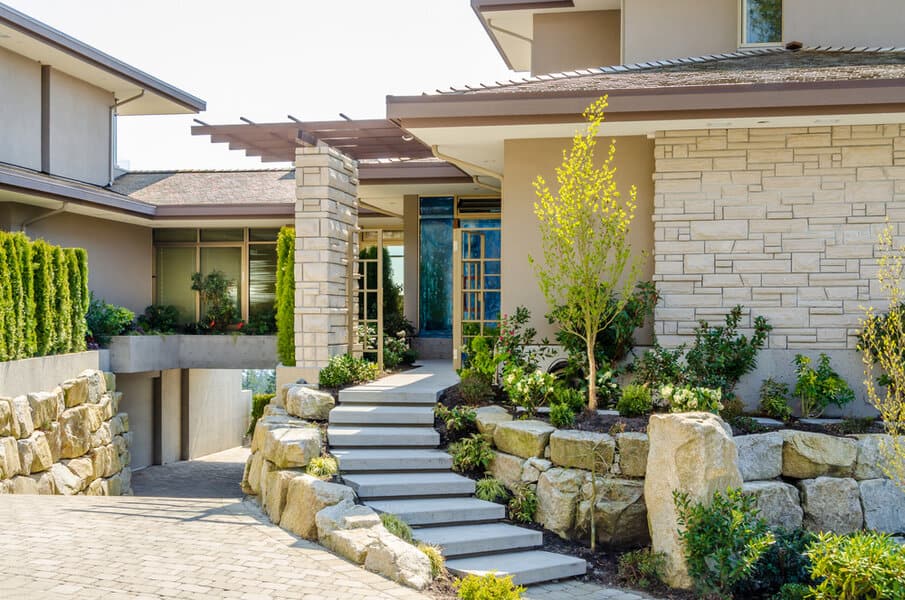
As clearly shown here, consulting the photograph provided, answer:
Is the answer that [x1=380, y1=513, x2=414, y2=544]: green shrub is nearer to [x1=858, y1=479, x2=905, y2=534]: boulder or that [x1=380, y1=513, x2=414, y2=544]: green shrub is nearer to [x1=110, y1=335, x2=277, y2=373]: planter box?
[x1=858, y1=479, x2=905, y2=534]: boulder

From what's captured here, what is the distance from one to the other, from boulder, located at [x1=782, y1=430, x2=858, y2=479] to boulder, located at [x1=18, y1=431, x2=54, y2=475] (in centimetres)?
904

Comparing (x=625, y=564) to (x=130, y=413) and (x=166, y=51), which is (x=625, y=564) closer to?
(x=130, y=413)

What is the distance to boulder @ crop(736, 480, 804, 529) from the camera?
8.21 metres

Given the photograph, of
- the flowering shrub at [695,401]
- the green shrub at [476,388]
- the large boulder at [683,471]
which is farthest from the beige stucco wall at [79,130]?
the large boulder at [683,471]

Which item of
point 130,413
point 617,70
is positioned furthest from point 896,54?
point 130,413

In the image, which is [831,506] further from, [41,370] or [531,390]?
[41,370]

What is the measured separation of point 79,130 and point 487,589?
15.4 metres

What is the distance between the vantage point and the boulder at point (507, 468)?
8.79 meters

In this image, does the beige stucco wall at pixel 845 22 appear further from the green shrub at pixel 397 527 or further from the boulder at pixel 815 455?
the green shrub at pixel 397 527

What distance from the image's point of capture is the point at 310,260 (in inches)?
457

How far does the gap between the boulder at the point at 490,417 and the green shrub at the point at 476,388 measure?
0.37m

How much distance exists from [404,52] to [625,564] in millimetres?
10923

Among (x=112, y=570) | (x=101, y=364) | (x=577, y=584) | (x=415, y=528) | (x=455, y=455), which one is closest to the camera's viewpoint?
(x=112, y=570)

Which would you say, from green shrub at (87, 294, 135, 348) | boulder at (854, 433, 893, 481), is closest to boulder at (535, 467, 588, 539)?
boulder at (854, 433, 893, 481)
